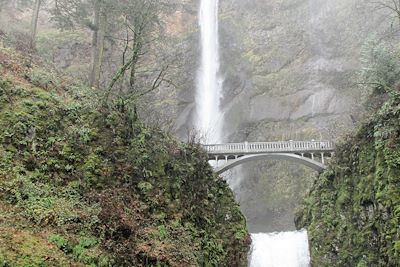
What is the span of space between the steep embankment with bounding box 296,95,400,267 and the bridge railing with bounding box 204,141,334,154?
11.4 ft

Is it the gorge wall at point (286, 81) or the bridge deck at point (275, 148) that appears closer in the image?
the bridge deck at point (275, 148)

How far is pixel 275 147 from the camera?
85.4ft

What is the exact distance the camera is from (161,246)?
11250 millimetres

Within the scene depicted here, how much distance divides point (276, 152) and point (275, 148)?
288 mm

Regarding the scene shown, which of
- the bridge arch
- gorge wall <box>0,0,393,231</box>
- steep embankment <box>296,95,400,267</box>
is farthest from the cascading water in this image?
the bridge arch

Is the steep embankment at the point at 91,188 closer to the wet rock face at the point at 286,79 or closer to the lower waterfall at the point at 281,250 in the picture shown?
the lower waterfall at the point at 281,250

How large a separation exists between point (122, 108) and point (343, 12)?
113 feet

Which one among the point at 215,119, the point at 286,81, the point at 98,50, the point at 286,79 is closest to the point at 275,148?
the point at 98,50

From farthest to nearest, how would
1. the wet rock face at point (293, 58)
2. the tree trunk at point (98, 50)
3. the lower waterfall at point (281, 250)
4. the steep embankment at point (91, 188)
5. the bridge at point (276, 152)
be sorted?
1. the wet rock face at point (293, 58)
2. the bridge at point (276, 152)
3. the lower waterfall at point (281, 250)
4. the tree trunk at point (98, 50)
5. the steep embankment at point (91, 188)

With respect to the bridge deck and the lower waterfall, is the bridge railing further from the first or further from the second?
the lower waterfall

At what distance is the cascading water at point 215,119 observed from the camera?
22078 millimetres

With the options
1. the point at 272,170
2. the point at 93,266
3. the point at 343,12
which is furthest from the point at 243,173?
the point at 93,266

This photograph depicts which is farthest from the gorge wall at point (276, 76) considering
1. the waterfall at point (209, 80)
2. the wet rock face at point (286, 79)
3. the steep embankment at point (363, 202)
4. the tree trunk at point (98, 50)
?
the steep embankment at point (363, 202)

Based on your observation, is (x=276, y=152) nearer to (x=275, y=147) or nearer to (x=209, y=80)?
(x=275, y=147)
